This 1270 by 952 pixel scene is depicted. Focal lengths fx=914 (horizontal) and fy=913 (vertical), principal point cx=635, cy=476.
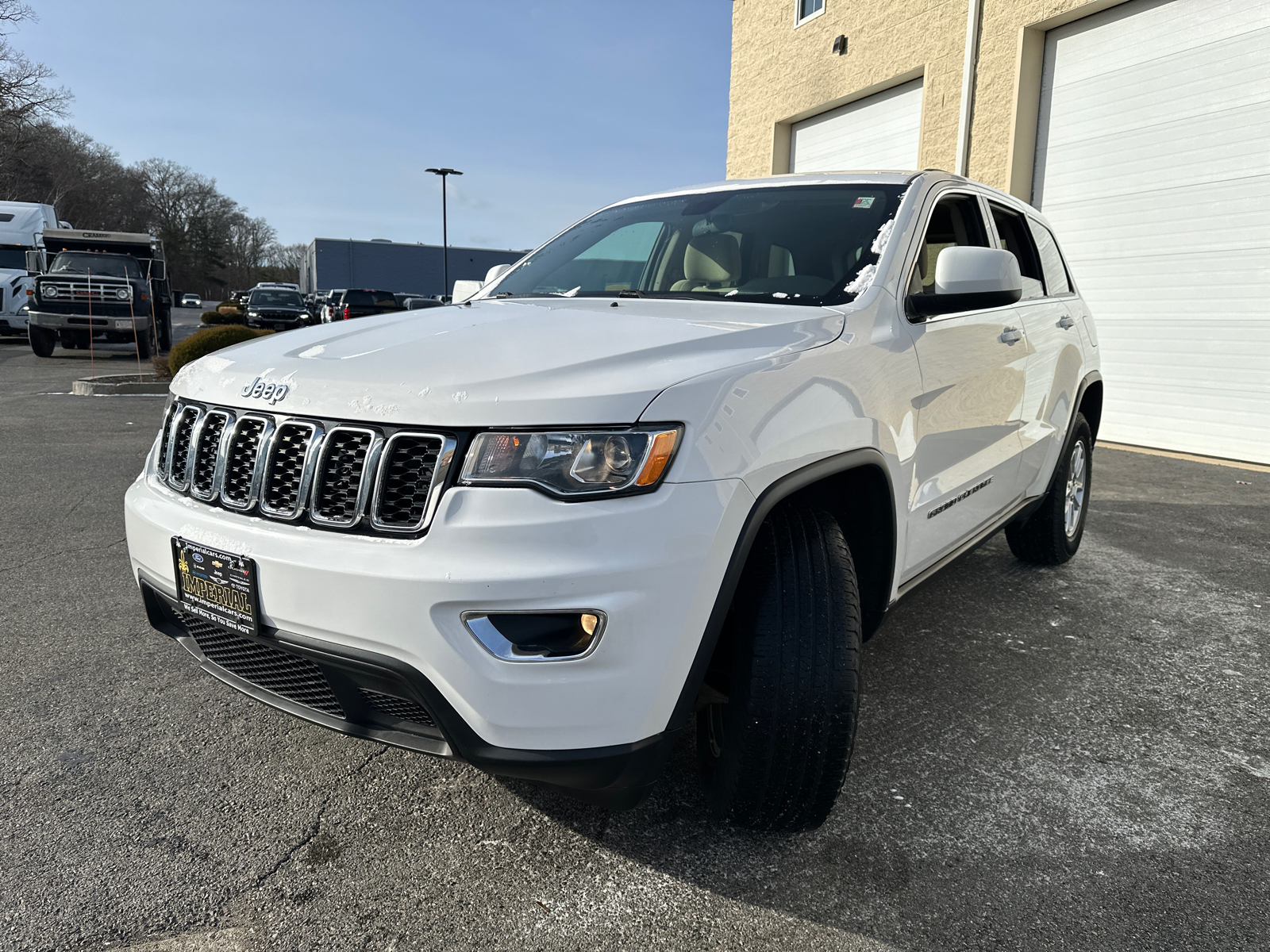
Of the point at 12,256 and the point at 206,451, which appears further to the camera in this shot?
the point at 12,256

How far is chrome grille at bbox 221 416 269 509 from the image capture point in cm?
205

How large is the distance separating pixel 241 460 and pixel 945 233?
2.41m

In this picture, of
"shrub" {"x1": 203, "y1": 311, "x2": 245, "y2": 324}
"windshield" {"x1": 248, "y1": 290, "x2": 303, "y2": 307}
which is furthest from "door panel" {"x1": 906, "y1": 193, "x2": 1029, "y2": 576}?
"shrub" {"x1": 203, "y1": 311, "x2": 245, "y2": 324}

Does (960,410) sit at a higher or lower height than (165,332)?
higher

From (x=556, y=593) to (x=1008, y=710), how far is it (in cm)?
194

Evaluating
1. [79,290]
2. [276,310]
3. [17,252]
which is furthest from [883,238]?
[276,310]

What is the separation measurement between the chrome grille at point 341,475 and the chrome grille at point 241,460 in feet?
0.80

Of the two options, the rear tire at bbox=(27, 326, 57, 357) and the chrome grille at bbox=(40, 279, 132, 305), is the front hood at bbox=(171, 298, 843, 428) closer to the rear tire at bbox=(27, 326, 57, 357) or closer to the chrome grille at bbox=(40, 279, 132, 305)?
the chrome grille at bbox=(40, 279, 132, 305)

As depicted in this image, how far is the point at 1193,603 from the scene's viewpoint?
411 centimetres

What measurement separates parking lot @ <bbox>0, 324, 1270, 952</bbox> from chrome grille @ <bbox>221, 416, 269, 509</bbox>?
810mm

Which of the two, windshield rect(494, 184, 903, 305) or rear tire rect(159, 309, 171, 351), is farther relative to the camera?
rear tire rect(159, 309, 171, 351)

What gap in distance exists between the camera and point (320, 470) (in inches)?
74.4

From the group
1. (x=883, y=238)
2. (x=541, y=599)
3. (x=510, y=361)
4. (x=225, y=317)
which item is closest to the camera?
(x=541, y=599)

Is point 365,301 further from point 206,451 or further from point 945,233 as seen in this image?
point 206,451
